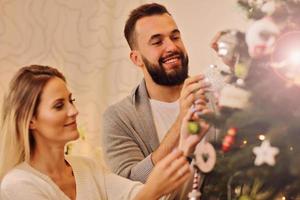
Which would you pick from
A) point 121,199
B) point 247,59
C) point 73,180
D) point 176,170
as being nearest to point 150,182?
point 176,170

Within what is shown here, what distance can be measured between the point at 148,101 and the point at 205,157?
2.87 feet

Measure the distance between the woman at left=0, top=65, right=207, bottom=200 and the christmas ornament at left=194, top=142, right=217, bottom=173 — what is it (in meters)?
0.51

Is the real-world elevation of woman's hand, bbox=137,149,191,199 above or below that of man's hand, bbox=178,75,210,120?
below

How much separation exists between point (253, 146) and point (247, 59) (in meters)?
Answer: 0.22

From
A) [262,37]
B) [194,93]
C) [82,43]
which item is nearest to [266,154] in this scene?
[262,37]

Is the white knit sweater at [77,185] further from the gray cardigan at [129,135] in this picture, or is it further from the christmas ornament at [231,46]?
the christmas ornament at [231,46]

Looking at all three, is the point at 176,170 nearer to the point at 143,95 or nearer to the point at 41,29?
the point at 143,95

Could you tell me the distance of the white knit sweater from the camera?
169 centimetres

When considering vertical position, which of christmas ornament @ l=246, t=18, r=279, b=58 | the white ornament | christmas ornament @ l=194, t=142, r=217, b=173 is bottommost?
christmas ornament @ l=194, t=142, r=217, b=173

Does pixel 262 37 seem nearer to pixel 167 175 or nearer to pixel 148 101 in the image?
pixel 167 175

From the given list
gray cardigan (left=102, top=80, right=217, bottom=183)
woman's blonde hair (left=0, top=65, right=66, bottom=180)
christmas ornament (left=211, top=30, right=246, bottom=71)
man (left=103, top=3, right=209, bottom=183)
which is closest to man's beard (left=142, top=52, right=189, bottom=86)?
man (left=103, top=3, right=209, bottom=183)

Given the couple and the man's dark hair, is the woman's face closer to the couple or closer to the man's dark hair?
the couple

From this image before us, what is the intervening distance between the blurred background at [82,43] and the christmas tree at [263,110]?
1.64 meters

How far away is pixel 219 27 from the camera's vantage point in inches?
108
